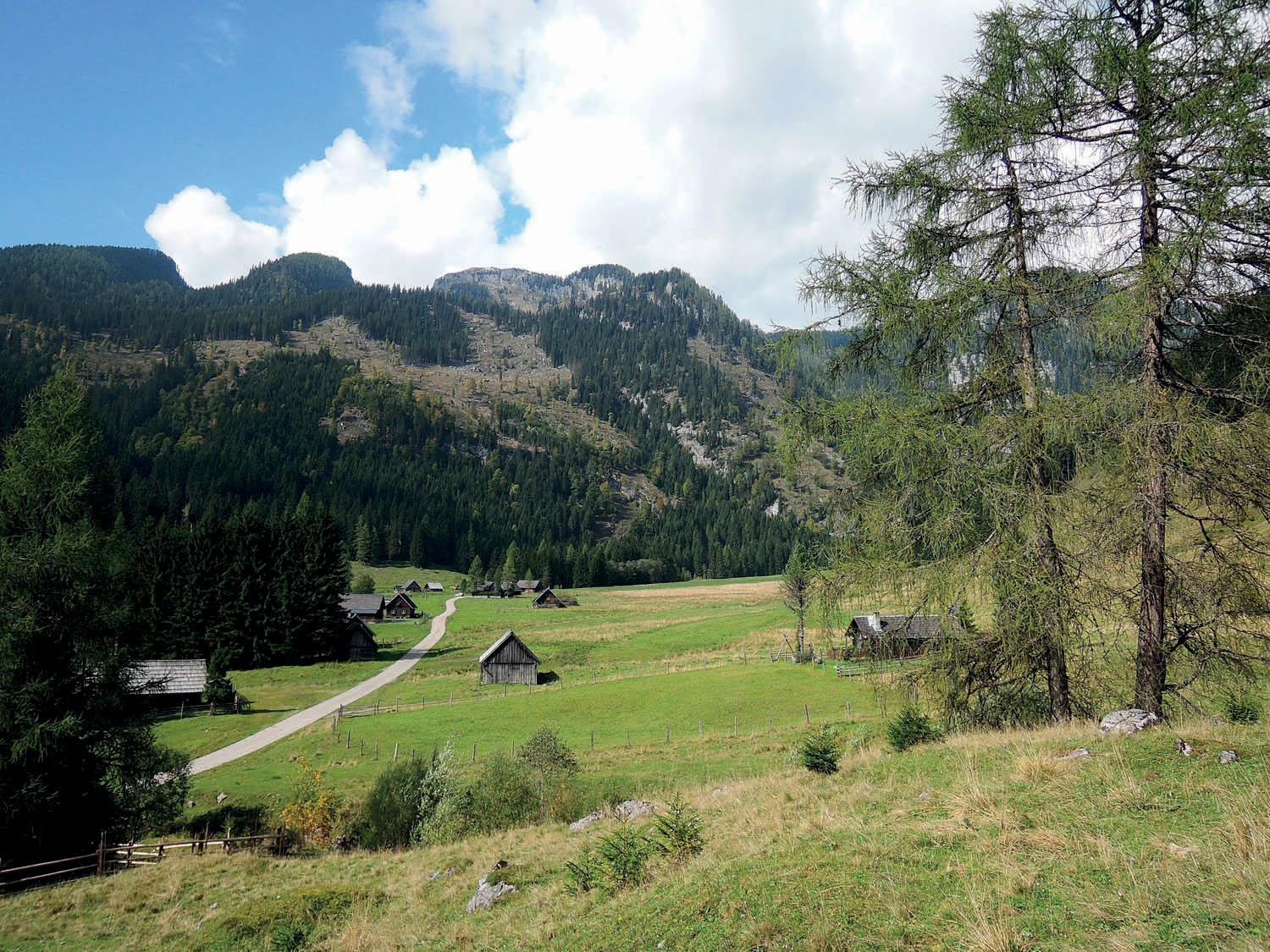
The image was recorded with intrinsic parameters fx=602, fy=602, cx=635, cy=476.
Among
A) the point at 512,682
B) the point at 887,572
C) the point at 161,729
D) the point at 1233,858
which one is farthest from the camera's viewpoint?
the point at 512,682

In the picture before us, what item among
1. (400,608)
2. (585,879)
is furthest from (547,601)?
(585,879)

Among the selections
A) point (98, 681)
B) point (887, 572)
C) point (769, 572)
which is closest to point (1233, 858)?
point (887, 572)

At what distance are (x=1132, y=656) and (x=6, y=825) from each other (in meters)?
29.8

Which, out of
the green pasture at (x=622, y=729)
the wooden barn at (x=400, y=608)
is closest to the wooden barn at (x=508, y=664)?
the green pasture at (x=622, y=729)

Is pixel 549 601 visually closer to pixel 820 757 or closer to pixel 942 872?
pixel 820 757

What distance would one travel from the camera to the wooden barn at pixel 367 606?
283 feet

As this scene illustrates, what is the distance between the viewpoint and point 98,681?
20484 mm

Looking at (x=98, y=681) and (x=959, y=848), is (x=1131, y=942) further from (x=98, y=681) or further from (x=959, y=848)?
(x=98, y=681)

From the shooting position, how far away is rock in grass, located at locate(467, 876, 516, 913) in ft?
32.9

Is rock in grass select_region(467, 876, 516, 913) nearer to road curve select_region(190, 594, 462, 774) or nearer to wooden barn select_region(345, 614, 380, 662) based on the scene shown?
road curve select_region(190, 594, 462, 774)

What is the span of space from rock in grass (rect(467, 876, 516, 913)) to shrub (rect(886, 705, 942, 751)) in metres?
8.58

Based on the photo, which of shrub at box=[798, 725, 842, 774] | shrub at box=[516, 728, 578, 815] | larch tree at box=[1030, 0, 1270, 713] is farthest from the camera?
shrub at box=[516, 728, 578, 815]

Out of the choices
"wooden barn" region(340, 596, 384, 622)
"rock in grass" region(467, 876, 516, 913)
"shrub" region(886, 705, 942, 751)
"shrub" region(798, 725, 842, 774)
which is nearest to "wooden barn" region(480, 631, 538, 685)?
"shrub" region(798, 725, 842, 774)

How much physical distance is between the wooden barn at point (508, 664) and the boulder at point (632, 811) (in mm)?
36027
